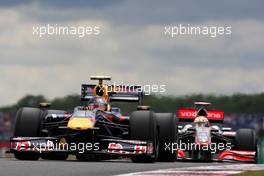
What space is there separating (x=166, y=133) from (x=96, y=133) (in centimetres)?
236

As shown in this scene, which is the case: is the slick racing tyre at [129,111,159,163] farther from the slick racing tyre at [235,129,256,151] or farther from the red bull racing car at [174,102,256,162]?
the slick racing tyre at [235,129,256,151]

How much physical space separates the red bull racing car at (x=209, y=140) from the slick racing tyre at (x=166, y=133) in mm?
4010

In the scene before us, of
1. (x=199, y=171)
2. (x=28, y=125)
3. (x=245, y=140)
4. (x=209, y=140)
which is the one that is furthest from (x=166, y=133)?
(x=199, y=171)

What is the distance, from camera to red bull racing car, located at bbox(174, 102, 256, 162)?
2753 cm

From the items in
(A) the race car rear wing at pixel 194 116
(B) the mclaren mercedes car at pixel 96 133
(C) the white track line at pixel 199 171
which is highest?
(A) the race car rear wing at pixel 194 116

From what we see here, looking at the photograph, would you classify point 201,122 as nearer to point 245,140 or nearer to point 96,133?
point 245,140

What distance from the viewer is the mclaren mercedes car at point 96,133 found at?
68.5 ft

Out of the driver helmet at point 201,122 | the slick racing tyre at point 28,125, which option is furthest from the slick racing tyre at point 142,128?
the driver helmet at point 201,122

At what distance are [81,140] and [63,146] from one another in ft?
1.45

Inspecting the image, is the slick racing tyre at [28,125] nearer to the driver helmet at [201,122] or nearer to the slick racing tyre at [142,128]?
the slick racing tyre at [142,128]

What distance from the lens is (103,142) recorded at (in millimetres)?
21172

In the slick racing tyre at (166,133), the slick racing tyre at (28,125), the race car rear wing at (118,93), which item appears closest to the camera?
the slick racing tyre at (28,125)

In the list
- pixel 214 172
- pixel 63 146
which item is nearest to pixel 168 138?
pixel 63 146

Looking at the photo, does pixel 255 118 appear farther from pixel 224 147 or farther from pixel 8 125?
pixel 224 147
